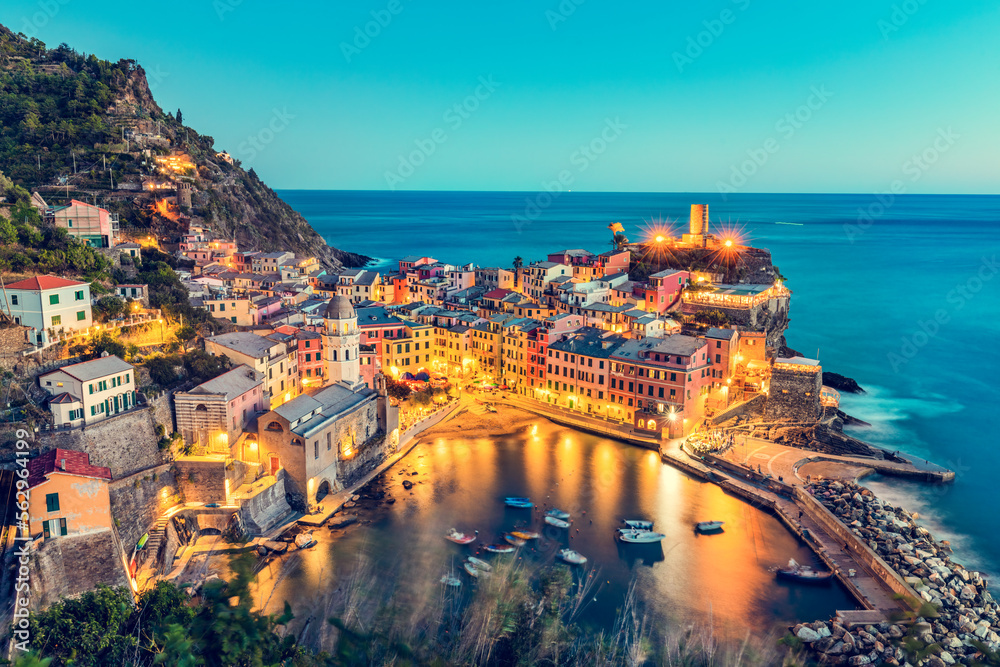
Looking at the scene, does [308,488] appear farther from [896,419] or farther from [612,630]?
[896,419]

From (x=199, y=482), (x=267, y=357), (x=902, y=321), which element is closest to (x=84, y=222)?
(x=267, y=357)

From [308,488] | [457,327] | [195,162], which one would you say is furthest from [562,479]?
[195,162]

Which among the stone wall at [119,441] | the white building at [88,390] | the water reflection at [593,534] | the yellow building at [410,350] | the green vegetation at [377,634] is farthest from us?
the yellow building at [410,350]

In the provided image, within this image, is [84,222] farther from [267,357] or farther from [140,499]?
[140,499]

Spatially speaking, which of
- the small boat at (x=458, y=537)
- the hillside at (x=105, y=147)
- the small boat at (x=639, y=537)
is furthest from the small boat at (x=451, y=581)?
the hillside at (x=105, y=147)

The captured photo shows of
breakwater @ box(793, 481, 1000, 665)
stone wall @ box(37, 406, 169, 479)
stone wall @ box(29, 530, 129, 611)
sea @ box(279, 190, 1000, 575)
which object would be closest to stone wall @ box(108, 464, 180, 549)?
stone wall @ box(37, 406, 169, 479)

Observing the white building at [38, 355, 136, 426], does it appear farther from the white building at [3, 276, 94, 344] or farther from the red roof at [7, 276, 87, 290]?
the red roof at [7, 276, 87, 290]

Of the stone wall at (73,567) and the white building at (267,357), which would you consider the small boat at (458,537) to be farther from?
the white building at (267,357)
